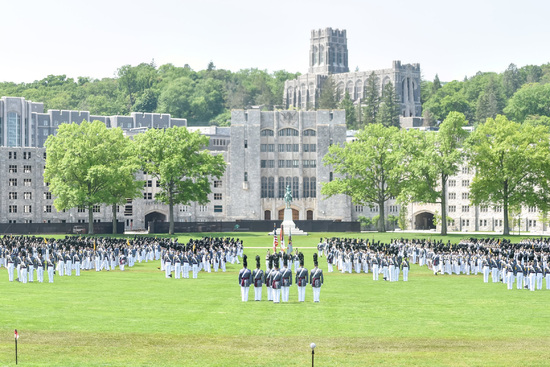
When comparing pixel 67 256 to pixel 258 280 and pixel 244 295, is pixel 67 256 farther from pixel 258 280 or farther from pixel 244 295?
pixel 258 280

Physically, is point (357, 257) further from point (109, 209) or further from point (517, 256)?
point (109, 209)

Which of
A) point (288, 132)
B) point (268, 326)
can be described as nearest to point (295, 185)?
point (288, 132)

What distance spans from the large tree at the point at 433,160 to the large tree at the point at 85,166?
31156 millimetres

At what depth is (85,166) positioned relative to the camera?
9794 centimetres

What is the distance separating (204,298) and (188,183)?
65428 mm

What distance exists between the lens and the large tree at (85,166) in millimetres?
96188

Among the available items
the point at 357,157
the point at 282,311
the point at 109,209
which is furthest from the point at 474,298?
the point at 109,209

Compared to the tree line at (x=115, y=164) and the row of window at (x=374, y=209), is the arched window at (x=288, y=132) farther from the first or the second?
the tree line at (x=115, y=164)

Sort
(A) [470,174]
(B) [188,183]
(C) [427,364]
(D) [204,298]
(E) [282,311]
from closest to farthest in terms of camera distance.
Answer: (C) [427,364]
(E) [282,311]
(D) [204,298]
(B) [188,183]
(A) [470,174]

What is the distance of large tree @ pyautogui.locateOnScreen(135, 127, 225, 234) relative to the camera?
10138cm

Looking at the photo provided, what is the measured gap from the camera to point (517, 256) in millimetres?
51750

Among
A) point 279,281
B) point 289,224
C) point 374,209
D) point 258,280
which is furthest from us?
point 374,209

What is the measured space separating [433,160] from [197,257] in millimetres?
48343

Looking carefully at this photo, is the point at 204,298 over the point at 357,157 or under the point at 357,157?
under
